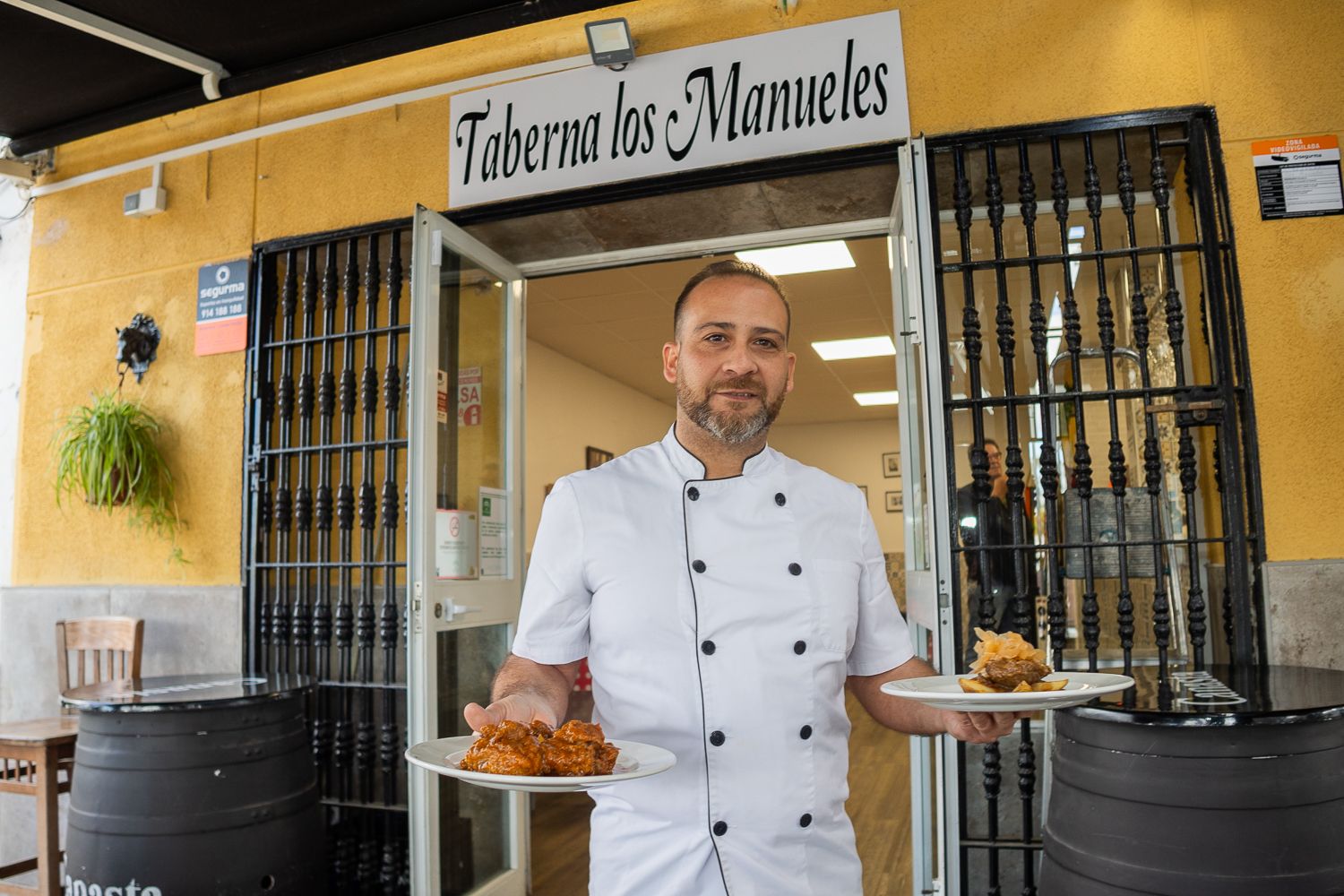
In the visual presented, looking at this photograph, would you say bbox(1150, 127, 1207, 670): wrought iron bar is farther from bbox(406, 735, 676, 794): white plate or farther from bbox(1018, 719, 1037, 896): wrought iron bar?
bbox(406, 735, 676, 794): white plate

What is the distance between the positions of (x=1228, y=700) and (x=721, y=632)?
0.88 metres

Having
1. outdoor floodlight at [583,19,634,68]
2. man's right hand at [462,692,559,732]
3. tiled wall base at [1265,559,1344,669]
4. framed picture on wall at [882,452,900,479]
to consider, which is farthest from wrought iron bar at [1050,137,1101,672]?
framed picture on wall at [882,452,900,479]

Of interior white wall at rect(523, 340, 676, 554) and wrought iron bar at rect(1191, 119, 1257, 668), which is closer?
wrought iron bar at rect(1191, 119, 1257, 668)

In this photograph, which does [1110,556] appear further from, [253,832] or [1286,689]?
[253,832]

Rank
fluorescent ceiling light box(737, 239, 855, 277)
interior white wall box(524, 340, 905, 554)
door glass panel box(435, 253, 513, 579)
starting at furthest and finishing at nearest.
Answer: interior white wall box(524, 340, 905, 554) → fluorescent ceiling light box(737, 239, 855, 277) → door glass panel box(435, 253, 513, 579)

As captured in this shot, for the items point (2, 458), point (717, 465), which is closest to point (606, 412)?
point (2, 458)

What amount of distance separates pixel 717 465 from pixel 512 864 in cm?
234

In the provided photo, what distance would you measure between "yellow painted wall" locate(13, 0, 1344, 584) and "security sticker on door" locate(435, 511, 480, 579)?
38.1 inches

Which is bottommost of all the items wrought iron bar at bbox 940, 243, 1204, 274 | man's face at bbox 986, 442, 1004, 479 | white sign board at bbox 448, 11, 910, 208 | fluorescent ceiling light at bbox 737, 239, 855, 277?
man's face at bbox 986, 442, 1004, 479

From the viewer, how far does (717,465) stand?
1569 millimetres

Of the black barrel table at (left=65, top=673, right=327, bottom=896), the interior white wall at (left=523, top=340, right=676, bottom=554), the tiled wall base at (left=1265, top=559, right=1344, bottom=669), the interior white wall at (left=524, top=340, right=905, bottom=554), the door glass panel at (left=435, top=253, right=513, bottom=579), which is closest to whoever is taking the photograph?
the black barrel table at (left=65, top=673, right=327, bottom=896)

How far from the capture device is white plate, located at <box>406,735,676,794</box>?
0.99 meters

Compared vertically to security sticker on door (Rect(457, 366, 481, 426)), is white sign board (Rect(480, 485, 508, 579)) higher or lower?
lower

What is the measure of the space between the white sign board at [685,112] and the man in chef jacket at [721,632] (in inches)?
56.6
